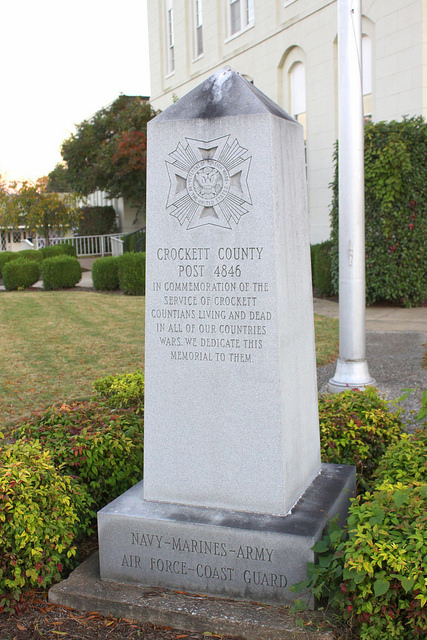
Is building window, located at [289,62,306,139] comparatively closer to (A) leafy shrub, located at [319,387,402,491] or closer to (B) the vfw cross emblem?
(A) leafy shrub, located at [319,387,402,491]

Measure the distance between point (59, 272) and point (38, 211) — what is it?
24.8 ft

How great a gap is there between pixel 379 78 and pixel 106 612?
13871 mm

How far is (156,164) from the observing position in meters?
3.34

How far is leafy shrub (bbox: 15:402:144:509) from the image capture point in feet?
12.9

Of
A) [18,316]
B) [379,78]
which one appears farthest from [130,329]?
[379,78]

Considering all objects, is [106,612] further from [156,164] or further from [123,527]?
[156,164]

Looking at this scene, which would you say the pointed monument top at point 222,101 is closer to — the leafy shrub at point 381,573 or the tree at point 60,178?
the leafy shrub at point 381,573

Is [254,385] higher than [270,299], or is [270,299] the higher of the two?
[270,299]

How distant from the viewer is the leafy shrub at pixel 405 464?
3.41 m

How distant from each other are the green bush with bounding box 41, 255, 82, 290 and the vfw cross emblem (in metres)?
15.7

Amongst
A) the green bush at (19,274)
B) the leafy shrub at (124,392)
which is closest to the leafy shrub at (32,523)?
the leafy shrub at (124,392)

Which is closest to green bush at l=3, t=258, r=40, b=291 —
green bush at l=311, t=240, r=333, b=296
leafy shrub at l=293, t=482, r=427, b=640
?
green bush at l=311, t=240, r=333, b=296

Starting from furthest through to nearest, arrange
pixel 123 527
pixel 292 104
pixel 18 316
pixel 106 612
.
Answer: pixel 292 104 < pixel 18 316 < pixel 123 527 < pixel 106 612

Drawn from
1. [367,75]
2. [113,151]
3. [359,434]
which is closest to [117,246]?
[113,151]
